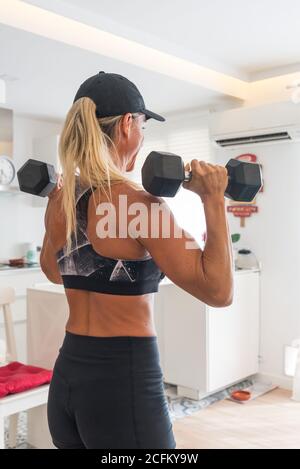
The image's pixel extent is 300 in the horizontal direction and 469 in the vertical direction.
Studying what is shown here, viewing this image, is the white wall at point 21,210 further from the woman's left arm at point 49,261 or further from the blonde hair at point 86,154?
the blonde hair at point 86,154

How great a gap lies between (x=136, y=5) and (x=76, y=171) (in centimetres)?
180

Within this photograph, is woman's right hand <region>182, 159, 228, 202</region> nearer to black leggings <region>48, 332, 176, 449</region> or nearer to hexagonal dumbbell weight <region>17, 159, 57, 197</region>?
black leggings <region>48, 332, 176, 449</region>

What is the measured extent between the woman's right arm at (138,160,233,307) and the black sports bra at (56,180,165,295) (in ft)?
0.21

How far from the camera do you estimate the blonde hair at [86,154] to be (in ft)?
3.46

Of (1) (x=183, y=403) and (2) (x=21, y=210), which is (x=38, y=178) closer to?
(1) (x=183, y=403)

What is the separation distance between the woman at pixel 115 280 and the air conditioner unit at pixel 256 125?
8.61ft

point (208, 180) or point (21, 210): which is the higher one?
point (21, 210)

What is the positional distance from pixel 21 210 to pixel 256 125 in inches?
84.3

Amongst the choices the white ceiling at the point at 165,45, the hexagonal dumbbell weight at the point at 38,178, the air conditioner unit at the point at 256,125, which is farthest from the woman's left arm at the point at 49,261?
the air conditioner unit at the point at 256,125

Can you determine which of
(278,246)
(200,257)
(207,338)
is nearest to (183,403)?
(207,338)

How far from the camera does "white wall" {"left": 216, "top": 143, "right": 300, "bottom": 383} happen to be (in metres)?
3.70

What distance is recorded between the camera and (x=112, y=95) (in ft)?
3.66
